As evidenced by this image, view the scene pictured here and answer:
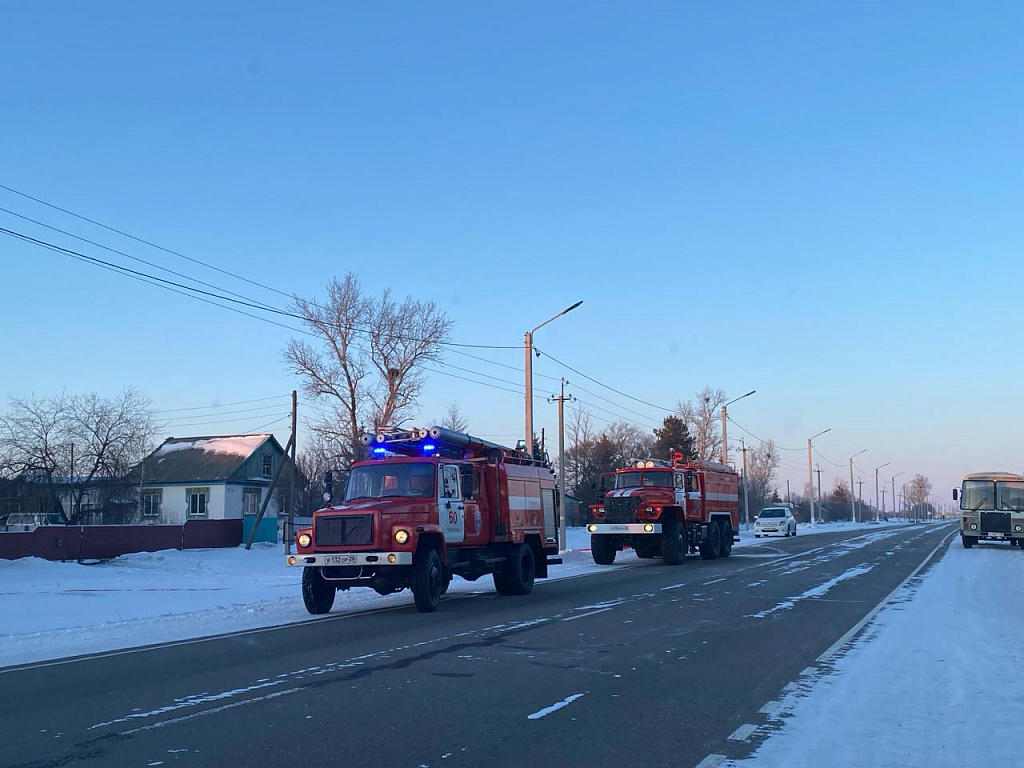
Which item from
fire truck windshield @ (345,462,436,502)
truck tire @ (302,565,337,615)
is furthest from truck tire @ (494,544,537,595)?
truck tire @ (302,565,337,615)

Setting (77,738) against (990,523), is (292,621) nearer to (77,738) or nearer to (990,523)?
(77,738)

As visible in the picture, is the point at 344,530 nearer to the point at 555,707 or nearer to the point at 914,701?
the point at 555,707

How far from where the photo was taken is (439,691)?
8602 millimetres

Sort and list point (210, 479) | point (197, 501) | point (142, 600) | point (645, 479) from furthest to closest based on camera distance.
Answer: point (197, 501), point (210, 479), point (645, 479), point (142, 600)

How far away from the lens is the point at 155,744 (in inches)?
263

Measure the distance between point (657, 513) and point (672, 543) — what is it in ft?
3.42

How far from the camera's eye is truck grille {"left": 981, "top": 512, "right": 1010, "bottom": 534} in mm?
36219

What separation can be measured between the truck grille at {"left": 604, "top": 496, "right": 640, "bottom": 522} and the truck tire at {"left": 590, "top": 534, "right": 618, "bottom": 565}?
1018 millimetres

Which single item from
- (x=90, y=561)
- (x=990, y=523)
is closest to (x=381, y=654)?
(x=90, y=561)

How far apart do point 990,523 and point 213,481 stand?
43.0 metres

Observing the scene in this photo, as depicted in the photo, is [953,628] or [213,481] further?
[213,481]

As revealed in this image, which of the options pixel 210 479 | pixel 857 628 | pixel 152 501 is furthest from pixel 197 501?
pixel 857 628

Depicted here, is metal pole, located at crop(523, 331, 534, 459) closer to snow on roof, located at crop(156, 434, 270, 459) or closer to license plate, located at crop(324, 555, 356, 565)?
license plate, located at crop(324, 555, 356, 565)

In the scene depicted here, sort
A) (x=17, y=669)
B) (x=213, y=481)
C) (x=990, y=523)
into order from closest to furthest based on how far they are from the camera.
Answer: (x=17, y=669), (x=990, y=523), (x=213, y=481)
